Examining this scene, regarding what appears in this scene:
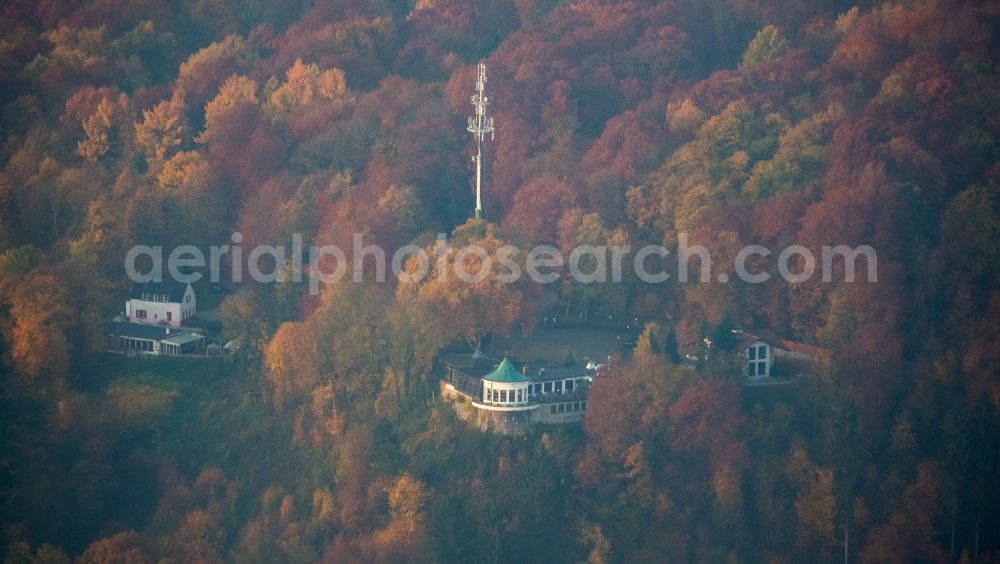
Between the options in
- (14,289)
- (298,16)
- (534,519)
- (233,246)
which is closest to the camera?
(534,519)

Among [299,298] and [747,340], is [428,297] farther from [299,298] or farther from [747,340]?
[747,340]

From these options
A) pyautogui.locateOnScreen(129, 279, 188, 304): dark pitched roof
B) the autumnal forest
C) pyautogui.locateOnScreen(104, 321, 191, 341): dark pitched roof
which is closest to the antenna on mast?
the autumnal forest

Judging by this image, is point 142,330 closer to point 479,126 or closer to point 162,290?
point 162,290

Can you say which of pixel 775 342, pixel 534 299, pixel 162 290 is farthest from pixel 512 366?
pixel 162 290

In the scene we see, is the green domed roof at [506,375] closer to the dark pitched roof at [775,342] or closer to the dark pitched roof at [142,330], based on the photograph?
the dark pitched roof at [775,342]

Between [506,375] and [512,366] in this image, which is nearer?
[506,375]

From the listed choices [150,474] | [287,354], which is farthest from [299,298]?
[150,474]
